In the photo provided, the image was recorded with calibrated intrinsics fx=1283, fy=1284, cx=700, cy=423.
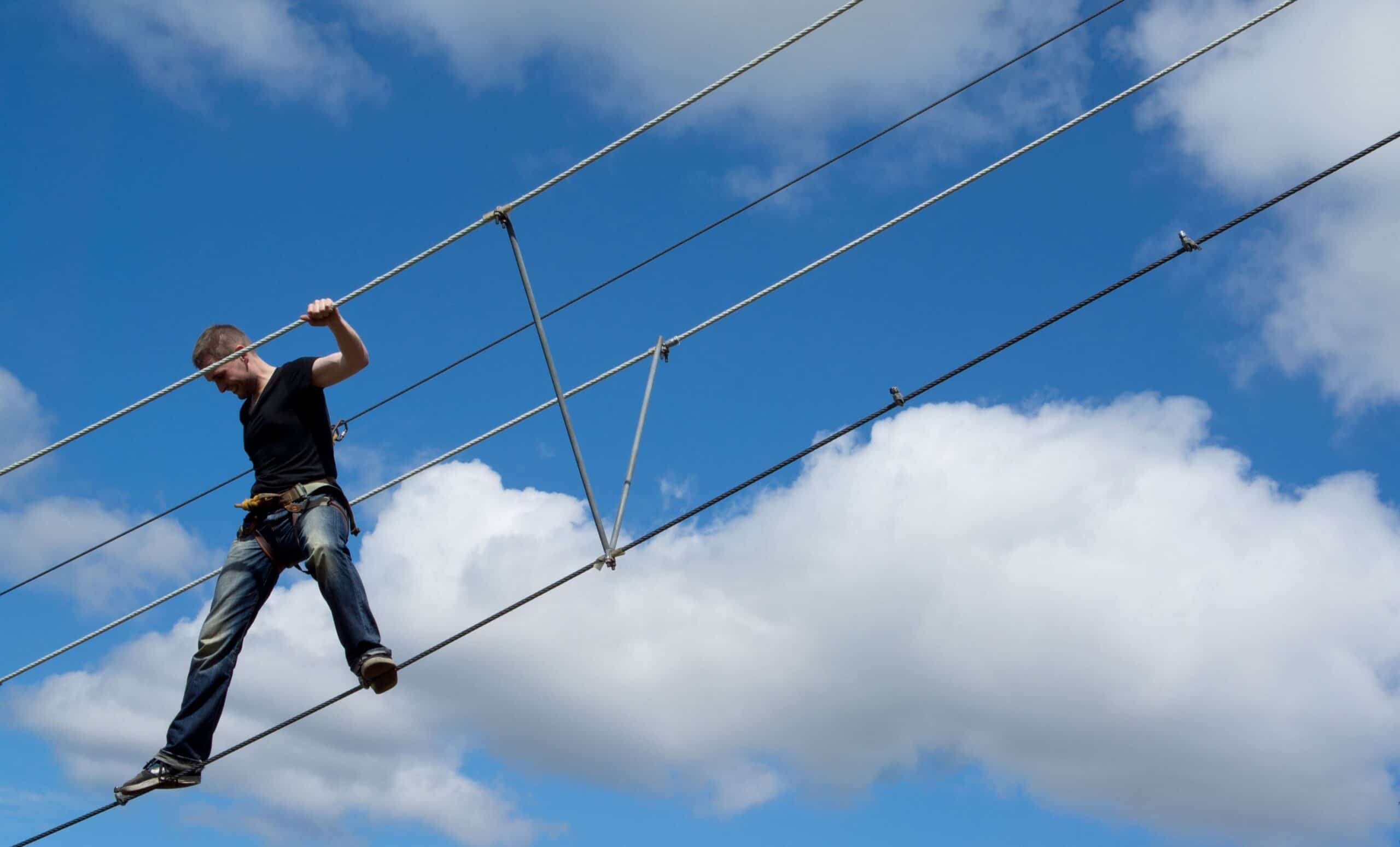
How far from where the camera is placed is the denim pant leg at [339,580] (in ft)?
18.0

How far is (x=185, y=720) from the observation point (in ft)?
18.8

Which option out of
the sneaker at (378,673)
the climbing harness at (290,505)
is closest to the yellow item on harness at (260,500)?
the climbing harness at (290,505)

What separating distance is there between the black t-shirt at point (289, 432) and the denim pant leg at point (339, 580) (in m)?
0.21

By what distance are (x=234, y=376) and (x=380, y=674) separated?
164cm

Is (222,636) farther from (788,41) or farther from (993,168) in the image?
(993,168)

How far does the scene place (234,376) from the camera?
6031 mm

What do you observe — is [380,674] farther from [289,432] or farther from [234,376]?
[234,376]

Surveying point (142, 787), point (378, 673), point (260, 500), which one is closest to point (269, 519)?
point (260, 500)

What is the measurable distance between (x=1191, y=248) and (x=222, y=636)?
494 cm

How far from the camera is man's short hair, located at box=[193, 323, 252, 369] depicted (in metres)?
6.05

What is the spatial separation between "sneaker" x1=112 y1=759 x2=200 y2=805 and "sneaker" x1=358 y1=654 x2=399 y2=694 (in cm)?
94

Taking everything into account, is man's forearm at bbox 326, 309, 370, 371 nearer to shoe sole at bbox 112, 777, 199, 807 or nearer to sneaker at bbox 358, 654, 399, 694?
sneaker at bbox 358, 654, 399, 694

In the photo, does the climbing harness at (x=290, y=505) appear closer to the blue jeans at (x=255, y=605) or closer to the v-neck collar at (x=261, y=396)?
the blue jeans at (x=255, y=605)

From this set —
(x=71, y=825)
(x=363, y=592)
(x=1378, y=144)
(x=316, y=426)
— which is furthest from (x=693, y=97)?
(x=71, y=825)
